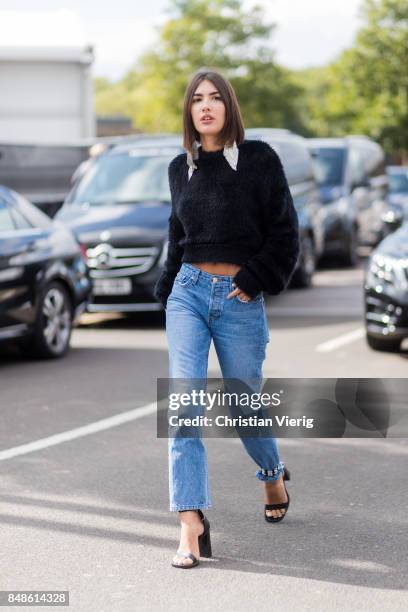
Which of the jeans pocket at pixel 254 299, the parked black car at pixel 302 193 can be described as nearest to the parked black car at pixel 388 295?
the jeans pocket at pixel 254 299

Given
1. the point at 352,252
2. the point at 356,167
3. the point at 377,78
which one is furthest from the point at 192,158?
the point at 377,78

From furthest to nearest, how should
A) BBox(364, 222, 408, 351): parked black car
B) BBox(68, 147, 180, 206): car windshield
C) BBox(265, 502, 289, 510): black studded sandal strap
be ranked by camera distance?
BBox(68, 147, 180, 206): car windshield
BBox(364, 222, 408, 351): parked black car
BBox(265, 502, 289, 510): black studded sandal strap

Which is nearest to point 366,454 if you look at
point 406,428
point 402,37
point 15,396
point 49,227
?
point 406,428

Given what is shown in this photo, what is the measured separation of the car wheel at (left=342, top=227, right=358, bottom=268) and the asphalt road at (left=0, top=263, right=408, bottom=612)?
12.1m

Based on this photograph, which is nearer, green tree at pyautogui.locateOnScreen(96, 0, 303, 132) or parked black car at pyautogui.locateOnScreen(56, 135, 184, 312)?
parked black car at pyautogui.locateOnScreen(56, 135, 184, 312)

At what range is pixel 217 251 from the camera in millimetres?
5340

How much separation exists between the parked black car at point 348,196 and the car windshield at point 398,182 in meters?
1.36

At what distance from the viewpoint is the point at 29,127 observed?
21.8 metres

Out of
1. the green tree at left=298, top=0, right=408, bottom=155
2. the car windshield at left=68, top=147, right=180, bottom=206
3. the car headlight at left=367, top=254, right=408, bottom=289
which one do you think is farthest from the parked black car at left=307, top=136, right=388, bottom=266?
the green tree at left=298, top=0, right=408, bottom=155

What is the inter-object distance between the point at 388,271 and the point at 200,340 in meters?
6.14

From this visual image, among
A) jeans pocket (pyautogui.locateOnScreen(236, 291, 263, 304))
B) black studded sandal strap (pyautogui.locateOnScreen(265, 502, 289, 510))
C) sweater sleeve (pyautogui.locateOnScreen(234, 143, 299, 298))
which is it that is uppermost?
sweater sleeve (pyautogui.locateOnScreen(234, 143, 299, 298))

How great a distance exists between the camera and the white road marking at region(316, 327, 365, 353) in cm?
1203

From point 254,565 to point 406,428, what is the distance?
10.2 ft

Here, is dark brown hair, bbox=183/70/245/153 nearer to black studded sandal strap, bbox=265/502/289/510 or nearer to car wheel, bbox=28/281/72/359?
black studded sandal strap, bbox=265/502/289/510
